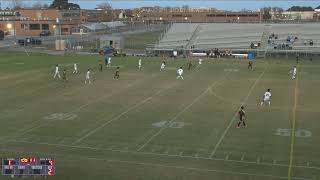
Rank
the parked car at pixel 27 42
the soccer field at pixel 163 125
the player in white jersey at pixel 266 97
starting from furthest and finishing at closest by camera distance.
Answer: the parked car at pixel 27 42 → the player in white jersey at pixel 266 97 → the soccer field at pixel 163 125

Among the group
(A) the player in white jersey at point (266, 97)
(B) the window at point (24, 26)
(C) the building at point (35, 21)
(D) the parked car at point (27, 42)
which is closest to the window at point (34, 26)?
(C) the building at point (35, 21)

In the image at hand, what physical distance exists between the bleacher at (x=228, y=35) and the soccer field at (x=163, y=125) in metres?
25.7

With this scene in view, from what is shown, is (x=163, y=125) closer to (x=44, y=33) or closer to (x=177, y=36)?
(x=177, y=36)

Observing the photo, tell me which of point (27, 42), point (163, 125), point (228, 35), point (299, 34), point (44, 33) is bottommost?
point (163, 125)

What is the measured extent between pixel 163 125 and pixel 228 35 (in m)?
52.3

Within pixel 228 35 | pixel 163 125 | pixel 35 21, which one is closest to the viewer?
pixel 163 125

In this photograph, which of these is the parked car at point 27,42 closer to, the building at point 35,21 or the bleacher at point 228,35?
the bleacher at point 228,35

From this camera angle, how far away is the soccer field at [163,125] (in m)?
19.2

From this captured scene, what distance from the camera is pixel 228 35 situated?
7625 cm

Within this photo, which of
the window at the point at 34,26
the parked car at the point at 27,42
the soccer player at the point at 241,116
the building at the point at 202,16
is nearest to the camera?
the soccer player at the point at 241,116

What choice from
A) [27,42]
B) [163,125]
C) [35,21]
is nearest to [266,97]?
[163,125]

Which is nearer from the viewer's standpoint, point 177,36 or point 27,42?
point 177,36

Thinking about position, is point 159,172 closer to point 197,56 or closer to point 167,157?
point 167,157

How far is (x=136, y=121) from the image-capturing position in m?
26.7
